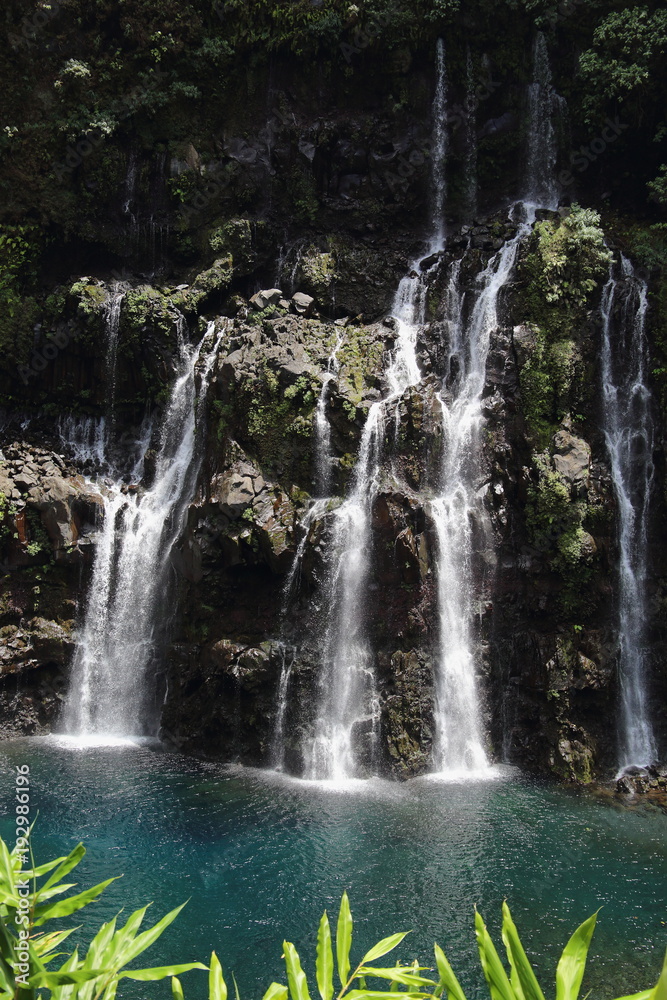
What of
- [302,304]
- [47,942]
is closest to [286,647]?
[302,304]

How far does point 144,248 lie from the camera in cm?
1853

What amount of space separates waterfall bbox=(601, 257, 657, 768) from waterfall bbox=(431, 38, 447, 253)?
6159 millimetres

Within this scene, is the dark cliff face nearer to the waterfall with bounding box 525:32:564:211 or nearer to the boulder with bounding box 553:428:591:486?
the boulder with bounding box 553:428:591:486

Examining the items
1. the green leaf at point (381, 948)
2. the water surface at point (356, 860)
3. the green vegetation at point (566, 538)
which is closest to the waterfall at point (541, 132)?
the green vegetation at point (566, 538)

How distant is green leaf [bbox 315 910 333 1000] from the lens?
2.02 meters

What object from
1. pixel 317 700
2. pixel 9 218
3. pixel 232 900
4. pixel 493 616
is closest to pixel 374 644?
pixel 317 700

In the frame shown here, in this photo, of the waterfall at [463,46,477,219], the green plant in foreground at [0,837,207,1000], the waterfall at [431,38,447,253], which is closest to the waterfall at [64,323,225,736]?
the waterfall at [431,38,447,253]

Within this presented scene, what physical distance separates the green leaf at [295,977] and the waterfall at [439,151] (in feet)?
62.3

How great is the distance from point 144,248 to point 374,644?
12225 millimetres

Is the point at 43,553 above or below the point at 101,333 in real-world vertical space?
below

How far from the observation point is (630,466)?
13359 mm

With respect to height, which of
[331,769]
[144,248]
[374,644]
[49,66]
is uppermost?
[49,66]

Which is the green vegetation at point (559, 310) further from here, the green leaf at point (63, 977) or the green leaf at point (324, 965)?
the green leaf at point (63, 977)

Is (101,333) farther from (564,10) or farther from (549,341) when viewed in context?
(564,10)
